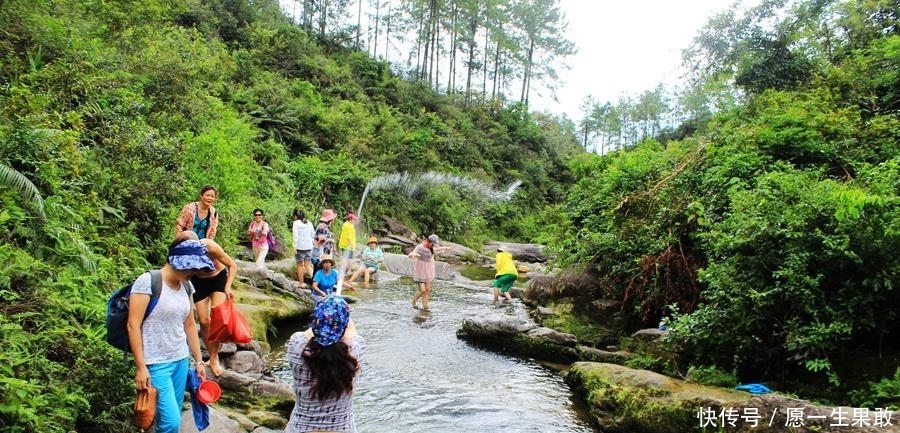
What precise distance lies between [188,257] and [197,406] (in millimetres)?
1163

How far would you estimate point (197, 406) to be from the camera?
406cm

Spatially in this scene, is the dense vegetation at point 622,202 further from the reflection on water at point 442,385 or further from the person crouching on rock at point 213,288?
the reflection on water at point 442,385

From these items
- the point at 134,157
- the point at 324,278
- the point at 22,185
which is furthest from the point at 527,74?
the point at 22,185

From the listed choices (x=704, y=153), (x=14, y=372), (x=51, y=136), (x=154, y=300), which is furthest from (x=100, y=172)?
(x=704, y=153)

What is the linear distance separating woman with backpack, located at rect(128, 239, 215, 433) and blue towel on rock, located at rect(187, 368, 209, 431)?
0.16m

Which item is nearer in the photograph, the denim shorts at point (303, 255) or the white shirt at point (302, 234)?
the white shirt at point (302, 234)

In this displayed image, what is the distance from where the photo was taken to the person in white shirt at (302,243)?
446 inches

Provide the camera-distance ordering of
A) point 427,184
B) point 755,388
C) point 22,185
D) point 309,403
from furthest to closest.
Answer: point 427,184, point 755,388, point 22,185, point 309,403

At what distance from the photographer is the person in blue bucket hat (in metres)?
3.26

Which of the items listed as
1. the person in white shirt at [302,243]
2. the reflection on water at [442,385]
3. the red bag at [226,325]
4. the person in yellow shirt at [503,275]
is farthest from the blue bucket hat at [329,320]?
the person in yellow shirt at [503,275]

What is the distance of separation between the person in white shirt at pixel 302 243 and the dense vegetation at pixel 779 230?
536cm

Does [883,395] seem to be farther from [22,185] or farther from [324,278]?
[22,185]

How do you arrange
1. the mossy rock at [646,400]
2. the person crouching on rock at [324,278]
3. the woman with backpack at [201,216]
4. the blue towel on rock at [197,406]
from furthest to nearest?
the person crouching on rock at [324,278]
the woman with backpack at [201,216]
the mossy rock at [646,400]
the blue towel on rock at [197,406]

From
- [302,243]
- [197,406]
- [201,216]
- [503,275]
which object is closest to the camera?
[197,406]
